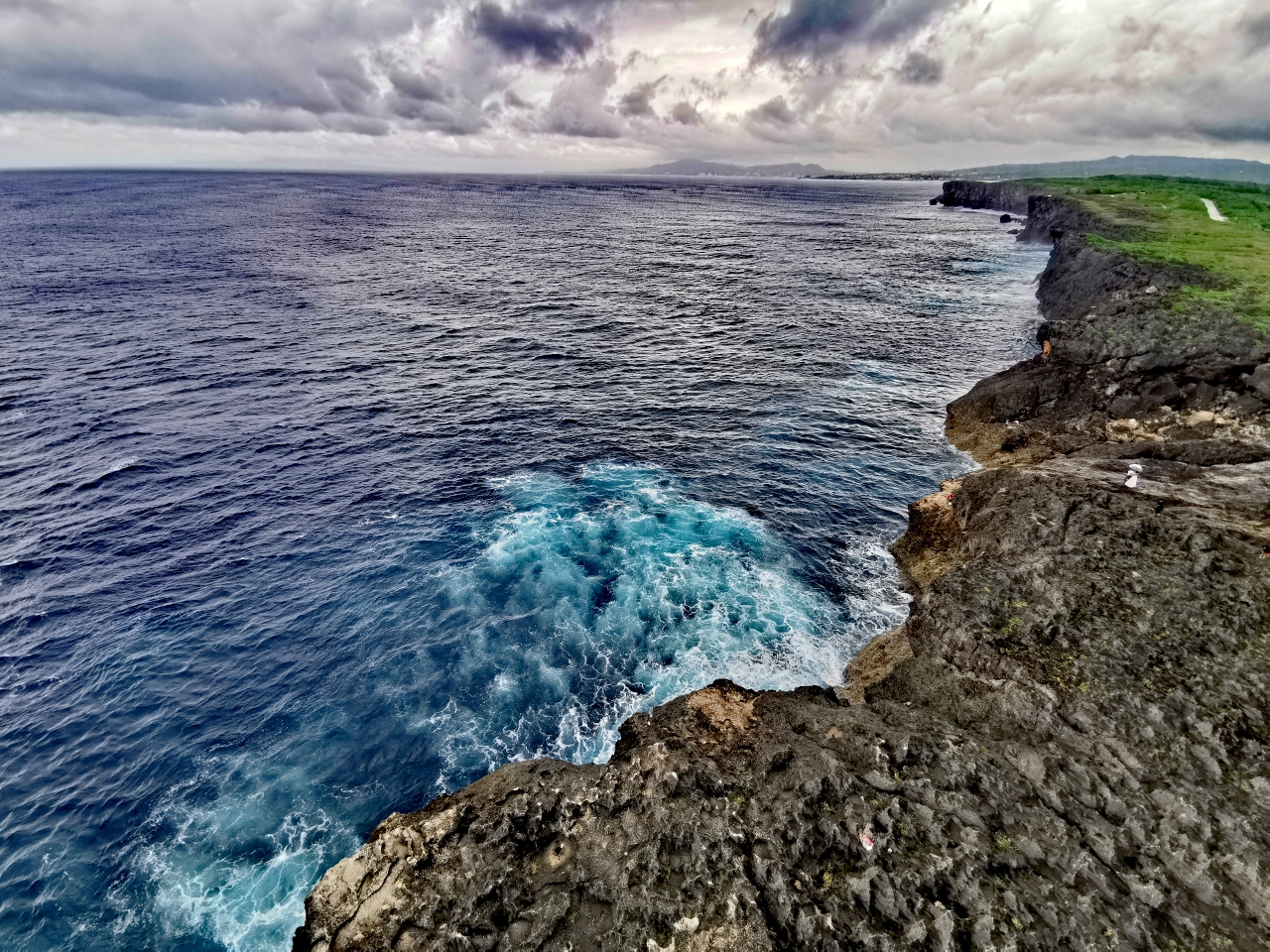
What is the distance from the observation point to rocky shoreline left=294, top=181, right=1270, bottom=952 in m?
13.8

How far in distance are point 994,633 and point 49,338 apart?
94429mm

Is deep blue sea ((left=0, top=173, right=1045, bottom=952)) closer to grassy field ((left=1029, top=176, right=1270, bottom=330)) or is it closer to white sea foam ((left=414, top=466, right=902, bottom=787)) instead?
white sea foam ((left=414, top=466, right=902, bottom=787))

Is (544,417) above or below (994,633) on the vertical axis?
below

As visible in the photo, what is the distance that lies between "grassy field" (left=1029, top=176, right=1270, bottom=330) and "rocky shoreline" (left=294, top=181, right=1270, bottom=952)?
100 ft

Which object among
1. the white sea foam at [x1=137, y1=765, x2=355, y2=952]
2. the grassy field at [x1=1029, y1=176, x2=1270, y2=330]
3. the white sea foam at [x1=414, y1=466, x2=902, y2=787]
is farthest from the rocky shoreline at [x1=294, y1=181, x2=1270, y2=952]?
the grassy field at [x1=1029, y1=176, x2=1270, y2=330]

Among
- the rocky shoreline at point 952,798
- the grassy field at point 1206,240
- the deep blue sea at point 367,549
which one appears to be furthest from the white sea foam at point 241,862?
the grassy field at point 1206,240

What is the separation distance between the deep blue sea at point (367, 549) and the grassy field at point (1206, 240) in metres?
16.1

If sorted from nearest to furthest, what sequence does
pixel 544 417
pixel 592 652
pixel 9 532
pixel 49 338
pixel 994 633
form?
pixel 994 633
pixel 592 652
pixel 9 532
pixel 544 417
pixel 49 338

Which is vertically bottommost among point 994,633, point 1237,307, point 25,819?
point 25,819

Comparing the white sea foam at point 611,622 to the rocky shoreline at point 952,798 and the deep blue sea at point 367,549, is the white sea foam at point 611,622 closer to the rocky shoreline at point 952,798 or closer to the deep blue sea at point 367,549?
the deep blue sea at point 367,549

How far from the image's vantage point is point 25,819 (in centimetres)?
2117

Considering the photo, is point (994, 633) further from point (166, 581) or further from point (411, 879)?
point (166, 581)

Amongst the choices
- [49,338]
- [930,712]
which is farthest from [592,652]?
[49,338]

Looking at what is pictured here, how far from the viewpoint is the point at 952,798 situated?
16156mm
